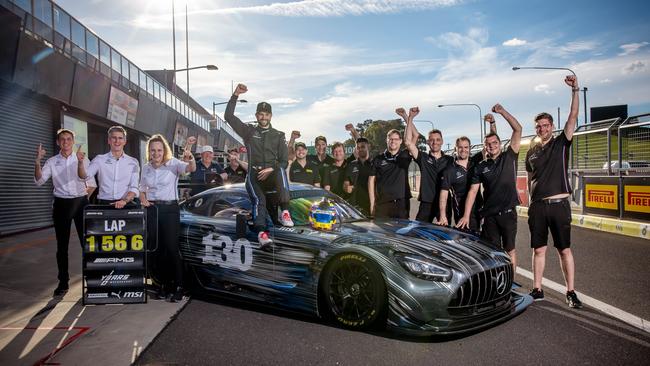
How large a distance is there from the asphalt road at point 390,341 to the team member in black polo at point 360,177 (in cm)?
303

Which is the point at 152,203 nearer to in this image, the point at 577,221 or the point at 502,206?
the point at 502,206

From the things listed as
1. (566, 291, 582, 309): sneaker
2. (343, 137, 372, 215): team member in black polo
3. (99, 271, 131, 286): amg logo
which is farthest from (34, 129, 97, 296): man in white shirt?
(566, 291, 582, 309): sneaker

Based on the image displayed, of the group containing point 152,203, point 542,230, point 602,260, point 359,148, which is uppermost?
point 359,148

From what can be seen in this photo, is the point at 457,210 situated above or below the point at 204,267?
above

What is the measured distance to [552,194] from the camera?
16.2 feet

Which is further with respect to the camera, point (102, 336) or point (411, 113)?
point (411, 113)

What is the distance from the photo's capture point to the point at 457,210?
20.6 ft

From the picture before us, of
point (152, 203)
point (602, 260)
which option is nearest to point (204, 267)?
point (152, 203)

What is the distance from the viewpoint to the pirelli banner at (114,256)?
196 inches

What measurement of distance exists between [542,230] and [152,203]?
4.21 meters

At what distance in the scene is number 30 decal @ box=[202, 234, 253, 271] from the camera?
4.71 m

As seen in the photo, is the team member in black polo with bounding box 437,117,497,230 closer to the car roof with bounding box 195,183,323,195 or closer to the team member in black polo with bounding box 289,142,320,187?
the car roof with bounding box 195,183,323,195

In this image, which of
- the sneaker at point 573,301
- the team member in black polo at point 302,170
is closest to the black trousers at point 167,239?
the team member in black polo at point 302,170

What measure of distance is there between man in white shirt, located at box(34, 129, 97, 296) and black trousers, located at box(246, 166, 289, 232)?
6.42 ft
